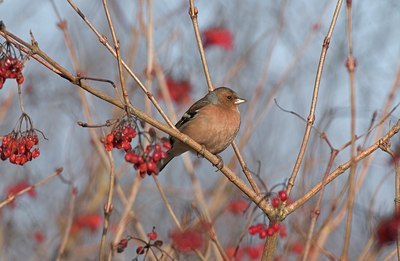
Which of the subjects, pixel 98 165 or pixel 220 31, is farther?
pixel 220 31

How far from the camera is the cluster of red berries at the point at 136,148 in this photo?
11.4 ft

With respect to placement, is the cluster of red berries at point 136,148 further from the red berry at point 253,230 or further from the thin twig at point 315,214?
the thin twig at point 315,214

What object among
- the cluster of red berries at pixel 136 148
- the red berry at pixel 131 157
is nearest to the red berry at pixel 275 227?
the cluster of red berries at pixel 136 148

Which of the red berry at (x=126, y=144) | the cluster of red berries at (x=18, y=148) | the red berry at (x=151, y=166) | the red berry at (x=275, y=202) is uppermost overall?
Result: the cluster of red berries at (x=18, y=148)

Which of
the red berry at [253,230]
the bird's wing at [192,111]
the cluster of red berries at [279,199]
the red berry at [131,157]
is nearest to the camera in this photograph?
the red berry at [131,157]

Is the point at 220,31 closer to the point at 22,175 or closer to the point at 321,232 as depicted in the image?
the point at 22,175

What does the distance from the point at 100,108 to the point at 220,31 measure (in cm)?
515

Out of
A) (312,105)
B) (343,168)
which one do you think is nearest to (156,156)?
(312,105)

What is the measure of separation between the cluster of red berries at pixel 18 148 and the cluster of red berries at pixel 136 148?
0.42 meters

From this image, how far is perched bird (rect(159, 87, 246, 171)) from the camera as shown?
229 inches

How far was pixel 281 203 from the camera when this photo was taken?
3594 mm

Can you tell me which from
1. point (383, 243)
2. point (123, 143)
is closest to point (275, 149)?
point (123, 143)

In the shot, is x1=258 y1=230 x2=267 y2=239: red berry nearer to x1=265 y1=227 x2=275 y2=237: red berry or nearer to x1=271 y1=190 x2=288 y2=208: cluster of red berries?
x1=265 y1=227 x2=275 y2=237: red berry

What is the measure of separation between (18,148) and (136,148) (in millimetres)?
654
